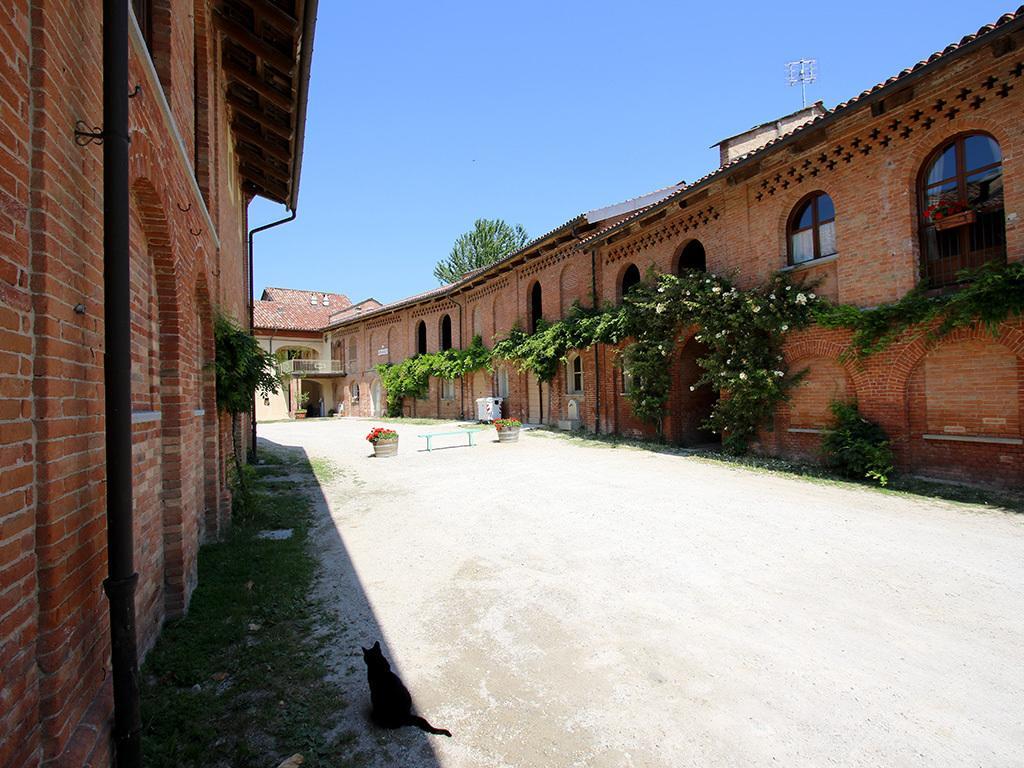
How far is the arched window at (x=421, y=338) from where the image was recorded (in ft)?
92.7

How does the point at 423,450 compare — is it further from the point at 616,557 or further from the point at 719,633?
the point at 719,633

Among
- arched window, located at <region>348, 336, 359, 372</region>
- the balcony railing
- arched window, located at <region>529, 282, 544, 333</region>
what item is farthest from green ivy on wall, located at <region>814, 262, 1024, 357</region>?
the balcony railing

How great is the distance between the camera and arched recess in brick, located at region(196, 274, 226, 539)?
17.3 feet

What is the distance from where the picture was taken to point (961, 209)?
7.64 meters

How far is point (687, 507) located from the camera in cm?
667

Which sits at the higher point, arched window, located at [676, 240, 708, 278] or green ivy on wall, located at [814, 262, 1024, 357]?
arched window, located at [676, 240, 708, 278]

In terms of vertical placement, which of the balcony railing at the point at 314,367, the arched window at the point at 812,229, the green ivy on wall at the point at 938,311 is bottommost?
the green ivy on wall at the point at 938,311

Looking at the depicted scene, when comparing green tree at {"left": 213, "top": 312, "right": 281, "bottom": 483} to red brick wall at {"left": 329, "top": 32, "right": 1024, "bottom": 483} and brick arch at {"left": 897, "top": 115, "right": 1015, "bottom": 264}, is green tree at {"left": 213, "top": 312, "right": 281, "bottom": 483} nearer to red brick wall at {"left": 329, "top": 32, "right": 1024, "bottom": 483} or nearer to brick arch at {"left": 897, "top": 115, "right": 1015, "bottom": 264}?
red brick wall at {"left": 329, "top": 32, "right": 1024, "bottom": 483}

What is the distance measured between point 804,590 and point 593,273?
13376 mm

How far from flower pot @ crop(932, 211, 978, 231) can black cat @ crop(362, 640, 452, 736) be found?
9.79 meters

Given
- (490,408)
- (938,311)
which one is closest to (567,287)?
(490,408)

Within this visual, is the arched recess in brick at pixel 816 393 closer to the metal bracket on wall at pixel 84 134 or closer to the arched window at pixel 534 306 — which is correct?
the metal bracket on wall at pixel 84 134

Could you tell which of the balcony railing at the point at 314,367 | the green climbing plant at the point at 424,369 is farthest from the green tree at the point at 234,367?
the balcony railing at the point at 314,367

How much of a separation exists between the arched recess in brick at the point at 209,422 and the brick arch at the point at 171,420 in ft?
5.11
